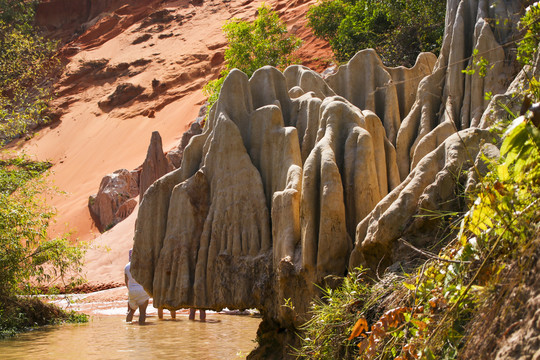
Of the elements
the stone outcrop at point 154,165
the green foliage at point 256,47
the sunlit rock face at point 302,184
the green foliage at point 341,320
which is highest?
the green foliage at point 256,47

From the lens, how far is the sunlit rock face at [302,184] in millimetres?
6508

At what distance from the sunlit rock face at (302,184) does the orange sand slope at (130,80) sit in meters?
24.3

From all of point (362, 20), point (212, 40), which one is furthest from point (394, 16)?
point (212, 40)

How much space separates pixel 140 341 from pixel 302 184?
6.63 meters

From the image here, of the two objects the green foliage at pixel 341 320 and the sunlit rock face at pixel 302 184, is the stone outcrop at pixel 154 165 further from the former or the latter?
the green foliage at pixel 341 320

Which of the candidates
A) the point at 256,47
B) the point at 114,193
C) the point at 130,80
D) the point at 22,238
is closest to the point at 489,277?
the point at 22,238

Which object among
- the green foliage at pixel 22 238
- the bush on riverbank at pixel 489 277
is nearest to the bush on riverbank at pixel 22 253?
the green foliage at pixel 22 238

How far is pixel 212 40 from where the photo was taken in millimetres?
47969

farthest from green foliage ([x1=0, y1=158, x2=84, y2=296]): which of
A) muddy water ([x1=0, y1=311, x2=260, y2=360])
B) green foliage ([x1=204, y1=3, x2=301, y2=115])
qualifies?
green foliage ([x1=204, y1=3, x2=301, y2=115])

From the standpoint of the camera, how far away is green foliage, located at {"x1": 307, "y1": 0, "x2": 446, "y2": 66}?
20250 mm

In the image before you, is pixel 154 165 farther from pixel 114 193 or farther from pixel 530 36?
pixel 530 36

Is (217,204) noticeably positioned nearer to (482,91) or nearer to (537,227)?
(482,91)

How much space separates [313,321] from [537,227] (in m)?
3.36

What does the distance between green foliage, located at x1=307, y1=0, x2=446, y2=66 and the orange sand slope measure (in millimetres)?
9780
